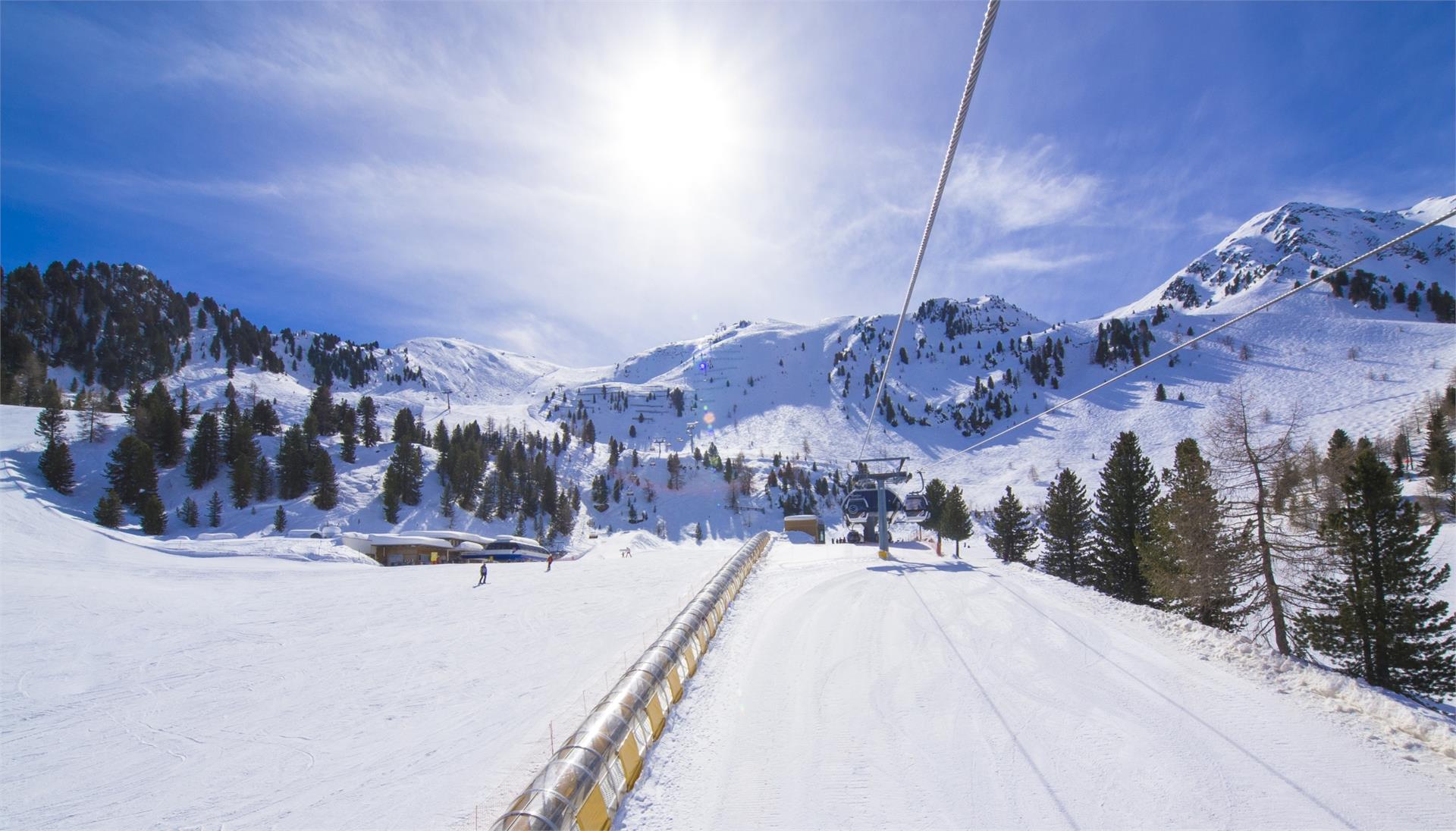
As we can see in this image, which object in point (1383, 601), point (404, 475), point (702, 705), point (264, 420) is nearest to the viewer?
point (702, 705)

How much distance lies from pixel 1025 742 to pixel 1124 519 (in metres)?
32.7

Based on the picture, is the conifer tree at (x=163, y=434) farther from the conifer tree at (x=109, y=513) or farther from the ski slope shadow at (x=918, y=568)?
the ski slope shadow at (x=918, y=568)

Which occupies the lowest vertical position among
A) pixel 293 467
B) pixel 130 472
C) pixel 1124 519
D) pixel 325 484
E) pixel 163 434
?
pixel 1124 519

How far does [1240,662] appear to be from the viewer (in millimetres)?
10297

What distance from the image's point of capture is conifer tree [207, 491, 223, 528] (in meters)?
62.6

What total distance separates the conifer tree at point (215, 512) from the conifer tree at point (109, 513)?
10174 mm

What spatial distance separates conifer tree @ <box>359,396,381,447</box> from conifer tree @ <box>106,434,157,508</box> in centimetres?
3019

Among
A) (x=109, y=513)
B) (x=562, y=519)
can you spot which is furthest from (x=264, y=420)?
(x=562, y=519)

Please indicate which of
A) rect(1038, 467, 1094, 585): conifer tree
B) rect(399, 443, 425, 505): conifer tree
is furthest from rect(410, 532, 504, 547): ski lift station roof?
rect(1038, 467, 1094, 585): conifer tree

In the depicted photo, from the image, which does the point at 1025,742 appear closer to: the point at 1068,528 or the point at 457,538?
the point at 1068,528

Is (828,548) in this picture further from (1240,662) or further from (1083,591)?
(1240,662)

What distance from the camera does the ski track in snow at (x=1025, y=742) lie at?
619 centimetres

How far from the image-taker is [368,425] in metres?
94.8

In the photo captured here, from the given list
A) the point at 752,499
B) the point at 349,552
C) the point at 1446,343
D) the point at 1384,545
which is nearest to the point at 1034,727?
the point at 1384,545
